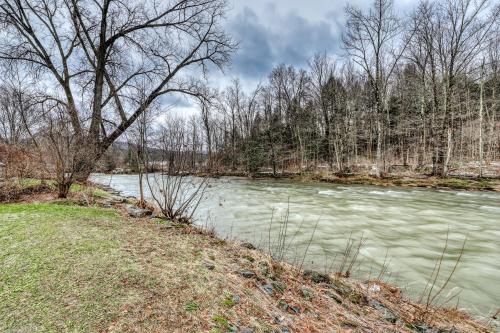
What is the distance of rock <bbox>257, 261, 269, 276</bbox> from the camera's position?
3542mm

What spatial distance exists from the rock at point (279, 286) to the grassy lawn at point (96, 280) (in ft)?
2.29

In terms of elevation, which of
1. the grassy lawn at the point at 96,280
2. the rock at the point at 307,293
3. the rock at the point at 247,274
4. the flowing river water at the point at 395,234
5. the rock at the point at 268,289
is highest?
the grassy lawn at the point at 96,280

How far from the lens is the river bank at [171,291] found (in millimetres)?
2248

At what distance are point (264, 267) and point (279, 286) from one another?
538 mm

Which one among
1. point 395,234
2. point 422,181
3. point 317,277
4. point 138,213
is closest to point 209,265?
point 317,277

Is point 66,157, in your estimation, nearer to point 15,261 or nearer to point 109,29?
point 15,261

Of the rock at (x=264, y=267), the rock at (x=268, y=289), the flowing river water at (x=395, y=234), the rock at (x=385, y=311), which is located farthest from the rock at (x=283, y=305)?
the flowing river water at (x=395, y=234)

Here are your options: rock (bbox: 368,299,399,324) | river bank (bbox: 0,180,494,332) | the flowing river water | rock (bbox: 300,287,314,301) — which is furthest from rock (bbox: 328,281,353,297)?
the flowing river water

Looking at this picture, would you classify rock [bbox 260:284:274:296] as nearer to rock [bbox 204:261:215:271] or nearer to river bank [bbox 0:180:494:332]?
river bank [bbox 0:180:494:332]

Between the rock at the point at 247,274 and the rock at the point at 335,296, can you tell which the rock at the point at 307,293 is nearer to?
the rock at the point at 335,296

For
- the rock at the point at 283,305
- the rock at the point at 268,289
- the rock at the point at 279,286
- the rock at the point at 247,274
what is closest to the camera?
the rock at the point at 283,305

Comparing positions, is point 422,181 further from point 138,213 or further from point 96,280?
point 96,280

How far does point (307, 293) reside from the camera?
3133 mm

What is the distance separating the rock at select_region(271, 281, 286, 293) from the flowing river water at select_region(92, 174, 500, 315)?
1.56m
